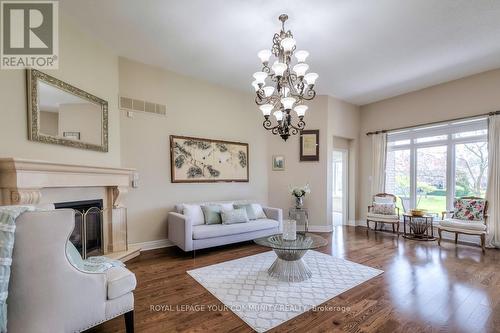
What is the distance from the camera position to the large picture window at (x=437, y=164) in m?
4.55

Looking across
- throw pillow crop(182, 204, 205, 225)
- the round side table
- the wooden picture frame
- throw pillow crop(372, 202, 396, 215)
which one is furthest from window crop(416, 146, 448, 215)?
throw pillow crop(182, 204, 205, 225)

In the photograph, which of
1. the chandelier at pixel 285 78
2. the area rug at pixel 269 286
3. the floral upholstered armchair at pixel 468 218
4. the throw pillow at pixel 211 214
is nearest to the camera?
the area rug at pixel 269 286

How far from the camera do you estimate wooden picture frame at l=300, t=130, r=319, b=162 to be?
17.8 feet

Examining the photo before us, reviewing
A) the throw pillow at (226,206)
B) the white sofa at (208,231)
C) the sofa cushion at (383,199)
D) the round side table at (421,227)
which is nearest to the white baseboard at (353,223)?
the sofa cushion at (383,199)

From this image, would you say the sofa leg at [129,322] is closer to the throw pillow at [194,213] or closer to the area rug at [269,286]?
the area rug at [269,286]

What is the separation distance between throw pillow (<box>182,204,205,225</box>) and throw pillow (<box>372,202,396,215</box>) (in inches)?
154

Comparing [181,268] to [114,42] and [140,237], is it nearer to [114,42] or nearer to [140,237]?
[140,237]

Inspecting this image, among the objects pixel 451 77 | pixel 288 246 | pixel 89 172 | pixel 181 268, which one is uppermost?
pixel 451 77

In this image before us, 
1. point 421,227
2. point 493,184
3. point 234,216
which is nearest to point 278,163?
point 234,216

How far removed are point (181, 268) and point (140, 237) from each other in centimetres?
119

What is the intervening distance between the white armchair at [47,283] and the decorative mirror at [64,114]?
164cm

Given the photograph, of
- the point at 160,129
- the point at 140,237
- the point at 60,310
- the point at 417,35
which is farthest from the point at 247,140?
the point at 60,310

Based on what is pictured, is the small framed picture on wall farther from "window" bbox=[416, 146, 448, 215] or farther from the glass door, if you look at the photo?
"window" bbox=[416, 146, 448, 215]

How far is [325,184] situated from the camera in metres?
5.32
